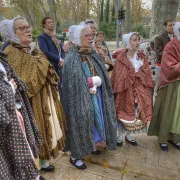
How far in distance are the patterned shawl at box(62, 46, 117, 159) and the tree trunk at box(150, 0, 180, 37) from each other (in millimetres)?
4228

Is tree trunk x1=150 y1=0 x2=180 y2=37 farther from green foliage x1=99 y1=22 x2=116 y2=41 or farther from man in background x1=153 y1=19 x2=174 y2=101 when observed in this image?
green foliage x1=99 y1=22 x2=116 y2=41

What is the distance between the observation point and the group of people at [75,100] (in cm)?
148

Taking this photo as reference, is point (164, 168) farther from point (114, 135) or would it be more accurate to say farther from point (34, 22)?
point (34, 22)

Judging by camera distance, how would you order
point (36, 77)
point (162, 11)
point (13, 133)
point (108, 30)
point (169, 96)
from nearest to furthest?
point (13, 133), point (36, 77), point (169, 96), point (162, 11), point (108, 30)

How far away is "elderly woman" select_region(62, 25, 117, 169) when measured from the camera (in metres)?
2.32

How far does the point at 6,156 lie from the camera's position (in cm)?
146

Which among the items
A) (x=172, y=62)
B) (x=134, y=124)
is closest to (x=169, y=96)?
(x=172, y=62)

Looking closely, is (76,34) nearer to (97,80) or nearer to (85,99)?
(97,80)

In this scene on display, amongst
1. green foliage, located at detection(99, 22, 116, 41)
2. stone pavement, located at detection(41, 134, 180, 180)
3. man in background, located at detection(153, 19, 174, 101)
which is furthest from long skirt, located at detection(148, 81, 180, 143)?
green foliage, located at detection(99, 22, 116, 41)

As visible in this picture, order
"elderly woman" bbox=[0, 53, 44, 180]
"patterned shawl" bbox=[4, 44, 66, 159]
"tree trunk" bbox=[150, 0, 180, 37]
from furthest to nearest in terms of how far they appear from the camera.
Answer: "tree trunk" bbox=[150, 0, 180, 37]
"patterned shawl" bbox=[4, 44, 66, 159]
"elderly woman" bbox=[0, 53, 44, 180]

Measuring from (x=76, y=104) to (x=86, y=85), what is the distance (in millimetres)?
257

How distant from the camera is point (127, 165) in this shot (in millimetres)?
2623

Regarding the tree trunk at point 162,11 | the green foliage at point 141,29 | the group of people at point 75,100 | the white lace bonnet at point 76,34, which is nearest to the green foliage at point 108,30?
the green foliage at point 141,29

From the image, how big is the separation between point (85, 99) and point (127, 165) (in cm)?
110
